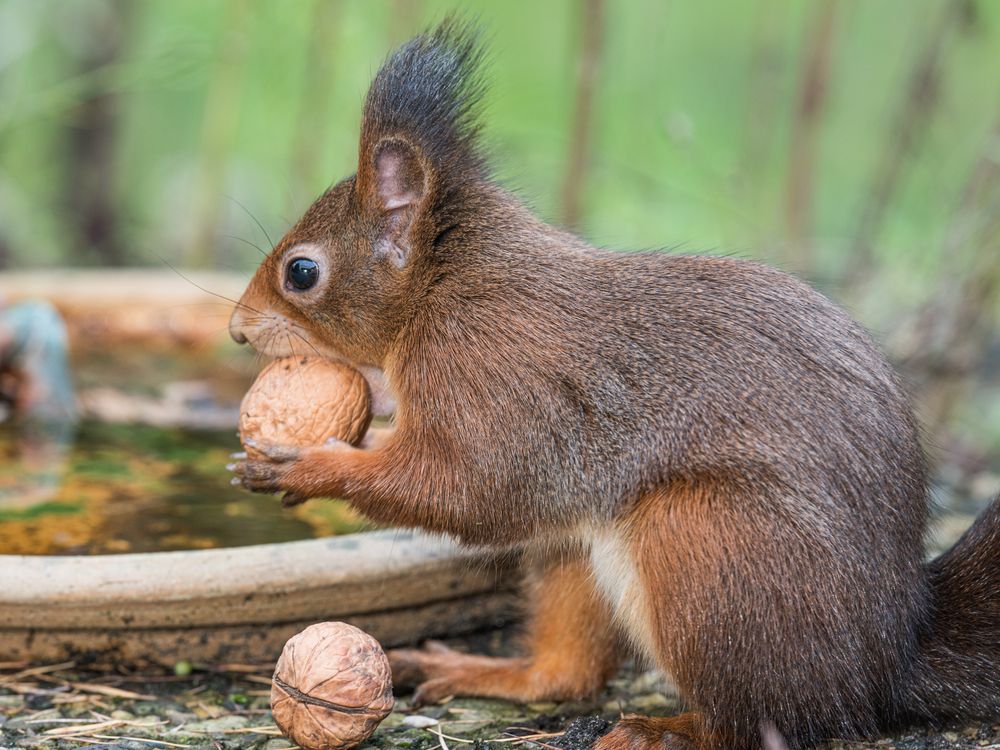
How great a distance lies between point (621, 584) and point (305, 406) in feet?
2.80

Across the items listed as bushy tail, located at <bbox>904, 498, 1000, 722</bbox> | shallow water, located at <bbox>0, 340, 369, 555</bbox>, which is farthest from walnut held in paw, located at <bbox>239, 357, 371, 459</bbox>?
bushy tail, located at <bbox>904, 498, 1000, 722</bbox>

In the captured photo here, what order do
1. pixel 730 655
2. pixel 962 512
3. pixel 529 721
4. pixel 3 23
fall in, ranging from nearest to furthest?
1. pixel 730 655
2. pixel 529 721
3. pixel 962 512
4. pixel 3 23

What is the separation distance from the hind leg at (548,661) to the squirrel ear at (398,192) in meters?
0.88

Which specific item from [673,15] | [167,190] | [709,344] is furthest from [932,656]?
[167,190]

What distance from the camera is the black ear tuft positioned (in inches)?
111

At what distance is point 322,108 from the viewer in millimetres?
7621

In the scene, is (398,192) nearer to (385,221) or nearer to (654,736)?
(385,221)

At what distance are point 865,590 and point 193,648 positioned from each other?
1607 mm

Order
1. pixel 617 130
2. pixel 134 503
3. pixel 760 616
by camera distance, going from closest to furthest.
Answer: pixel 760 616, pixel 134 503, pixel 617 130

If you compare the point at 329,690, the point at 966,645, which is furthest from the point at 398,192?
the point at 966,645

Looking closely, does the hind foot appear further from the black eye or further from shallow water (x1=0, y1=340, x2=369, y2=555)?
the black eye

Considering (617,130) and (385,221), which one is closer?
(385,221)

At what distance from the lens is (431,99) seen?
9.29 ft

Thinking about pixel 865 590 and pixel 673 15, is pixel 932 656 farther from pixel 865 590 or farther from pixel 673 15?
pixel 673 15
